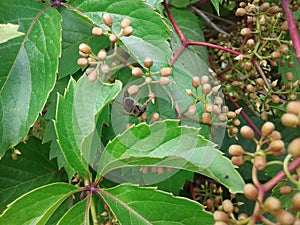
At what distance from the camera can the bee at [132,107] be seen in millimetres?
1149

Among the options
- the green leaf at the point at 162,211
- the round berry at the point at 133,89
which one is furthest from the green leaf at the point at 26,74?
the green leaf at the point at 162,211

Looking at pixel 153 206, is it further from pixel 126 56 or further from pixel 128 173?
pixel 126 56

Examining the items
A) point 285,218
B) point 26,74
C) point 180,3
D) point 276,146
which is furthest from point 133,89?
point 180,3

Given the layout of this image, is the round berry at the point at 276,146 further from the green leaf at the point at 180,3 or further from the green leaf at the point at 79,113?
the green leaf at the point at 180,3

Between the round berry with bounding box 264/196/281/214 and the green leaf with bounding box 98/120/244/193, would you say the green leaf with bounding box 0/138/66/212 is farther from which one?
the round berry with bounding box 264/196/281/214

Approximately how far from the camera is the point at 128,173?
1.23m

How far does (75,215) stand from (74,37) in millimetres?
493

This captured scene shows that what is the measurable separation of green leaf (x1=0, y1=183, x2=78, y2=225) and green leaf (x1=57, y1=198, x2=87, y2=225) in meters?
0.03

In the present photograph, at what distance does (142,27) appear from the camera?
3.91ft

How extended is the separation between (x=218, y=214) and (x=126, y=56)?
56 centimetres

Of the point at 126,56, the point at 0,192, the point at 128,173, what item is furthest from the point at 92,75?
the point at 0,192

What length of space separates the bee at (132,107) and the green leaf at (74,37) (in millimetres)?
217

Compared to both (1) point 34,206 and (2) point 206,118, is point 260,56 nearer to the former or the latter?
(2) point 206,118

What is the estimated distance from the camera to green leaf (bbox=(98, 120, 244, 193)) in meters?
1.03
